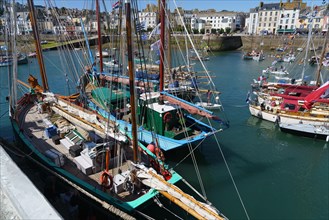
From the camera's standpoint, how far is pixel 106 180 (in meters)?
11.5

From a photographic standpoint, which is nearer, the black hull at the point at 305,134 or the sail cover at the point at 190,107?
the sail cover at the point at 190,107

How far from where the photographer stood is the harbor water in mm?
14648

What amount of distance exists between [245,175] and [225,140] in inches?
234

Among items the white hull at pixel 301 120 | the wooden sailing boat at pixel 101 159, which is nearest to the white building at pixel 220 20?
the white hull at pixel 301 120

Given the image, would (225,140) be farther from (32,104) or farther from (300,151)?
(32,104)

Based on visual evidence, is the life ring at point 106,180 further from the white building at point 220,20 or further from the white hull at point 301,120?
the white building at point 220,20

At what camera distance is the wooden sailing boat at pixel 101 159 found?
10516 millimetres

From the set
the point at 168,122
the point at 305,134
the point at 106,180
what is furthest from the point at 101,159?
A: the point at 305,134

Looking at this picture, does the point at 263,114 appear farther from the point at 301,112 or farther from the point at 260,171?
the point at 260,171

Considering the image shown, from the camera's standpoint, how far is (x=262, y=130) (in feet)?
86.7

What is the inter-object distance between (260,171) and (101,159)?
12626 mm

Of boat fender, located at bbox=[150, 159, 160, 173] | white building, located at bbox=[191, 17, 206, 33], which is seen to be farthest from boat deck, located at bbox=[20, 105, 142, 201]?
white building, located at bbox=[191, 17, 206, 33]

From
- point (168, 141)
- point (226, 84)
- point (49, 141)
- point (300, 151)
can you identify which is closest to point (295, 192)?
point (300, 151)

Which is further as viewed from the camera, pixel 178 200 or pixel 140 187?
pixel 140 187
